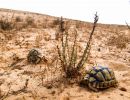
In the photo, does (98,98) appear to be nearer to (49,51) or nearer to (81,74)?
(81,74)

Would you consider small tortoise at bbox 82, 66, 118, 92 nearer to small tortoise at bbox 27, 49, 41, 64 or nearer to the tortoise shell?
the tortoise shell

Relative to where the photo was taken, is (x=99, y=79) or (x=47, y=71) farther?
(x=47, y=71)

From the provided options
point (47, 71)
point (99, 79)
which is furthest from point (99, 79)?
point (47, 71)

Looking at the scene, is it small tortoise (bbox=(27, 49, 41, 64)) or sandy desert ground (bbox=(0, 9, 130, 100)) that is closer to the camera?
sandy desert ground (bbox=(0, 9, 130, 100))

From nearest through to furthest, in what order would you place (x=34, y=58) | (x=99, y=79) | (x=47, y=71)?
(x=99, y=79) → (x=47, y=71) → (x=34, y=58)

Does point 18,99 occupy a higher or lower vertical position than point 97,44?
lower

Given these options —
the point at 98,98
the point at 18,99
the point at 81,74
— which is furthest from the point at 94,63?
the point at 18,99

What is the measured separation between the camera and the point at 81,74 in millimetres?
5270

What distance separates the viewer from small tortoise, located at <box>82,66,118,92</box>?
4602mm

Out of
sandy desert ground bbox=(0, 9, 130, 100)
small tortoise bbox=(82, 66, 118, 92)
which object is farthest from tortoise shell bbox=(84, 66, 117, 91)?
sandy desert ground bbox=(0, 9, 130, 100)

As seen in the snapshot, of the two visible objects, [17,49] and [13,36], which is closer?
[17,49]

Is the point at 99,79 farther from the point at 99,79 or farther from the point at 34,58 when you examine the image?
the point at 34,58

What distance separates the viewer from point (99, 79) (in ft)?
15.2

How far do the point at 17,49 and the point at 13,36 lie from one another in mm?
1970
